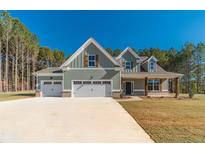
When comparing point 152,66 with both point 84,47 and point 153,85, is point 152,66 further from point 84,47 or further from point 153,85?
point 84,47

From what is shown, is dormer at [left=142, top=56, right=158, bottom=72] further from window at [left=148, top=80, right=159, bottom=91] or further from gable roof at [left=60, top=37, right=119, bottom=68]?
gable roof at [left=60, top=37, right=119, bottom=68]

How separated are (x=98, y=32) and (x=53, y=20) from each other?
9.24m

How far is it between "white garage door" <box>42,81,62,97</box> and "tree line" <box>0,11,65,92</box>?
16.4 metres

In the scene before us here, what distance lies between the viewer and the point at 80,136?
22.6ft

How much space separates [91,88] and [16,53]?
24671 mm

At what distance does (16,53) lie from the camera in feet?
145

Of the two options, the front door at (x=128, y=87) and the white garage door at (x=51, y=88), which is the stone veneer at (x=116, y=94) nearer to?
the front door at (x=128, y=87)

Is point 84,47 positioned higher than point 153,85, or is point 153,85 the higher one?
point 84,47

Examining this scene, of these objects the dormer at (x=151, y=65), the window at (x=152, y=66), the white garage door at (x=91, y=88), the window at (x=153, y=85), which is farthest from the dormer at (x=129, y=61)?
the white garage door at (x=91, y=88)

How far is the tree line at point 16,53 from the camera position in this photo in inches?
1571

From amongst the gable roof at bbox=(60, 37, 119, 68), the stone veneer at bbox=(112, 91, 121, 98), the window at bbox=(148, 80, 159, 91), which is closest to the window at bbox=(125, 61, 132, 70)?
the window at bbox=(148, 80, 159, 91)

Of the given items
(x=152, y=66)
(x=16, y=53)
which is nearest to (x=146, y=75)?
(x=152, y=66)

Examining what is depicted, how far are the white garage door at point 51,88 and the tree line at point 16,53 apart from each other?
16.4m
